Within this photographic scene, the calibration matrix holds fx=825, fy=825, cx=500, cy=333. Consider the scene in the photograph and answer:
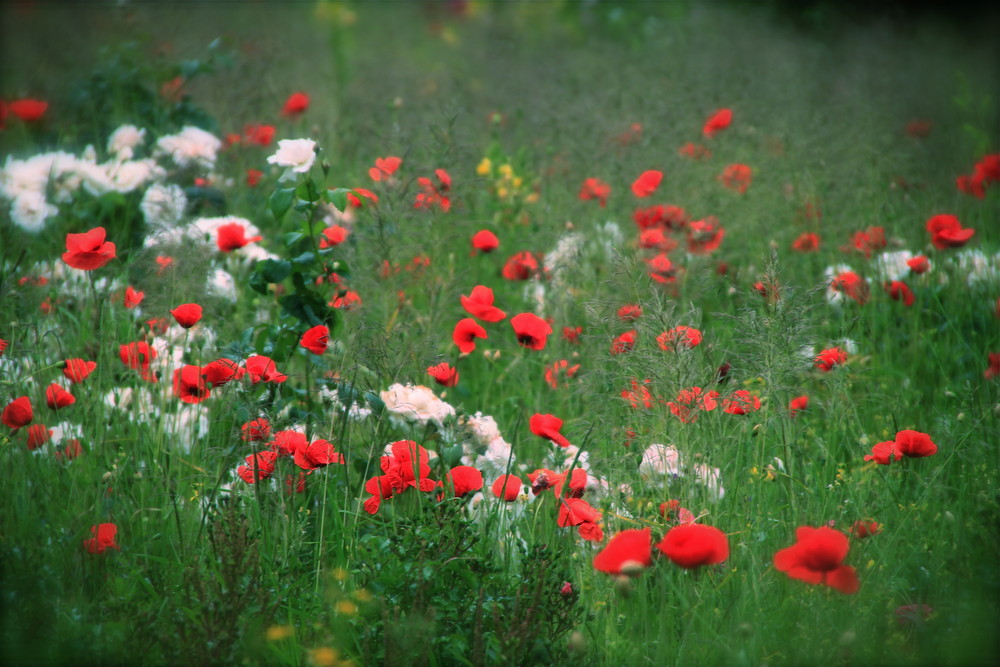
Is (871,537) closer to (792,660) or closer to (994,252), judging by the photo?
(792,660)

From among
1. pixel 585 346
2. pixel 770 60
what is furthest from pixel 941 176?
pixel 585 346

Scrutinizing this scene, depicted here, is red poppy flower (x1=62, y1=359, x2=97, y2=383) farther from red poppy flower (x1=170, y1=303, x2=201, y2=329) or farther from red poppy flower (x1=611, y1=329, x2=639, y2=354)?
red poppy flower (x1=611, y1=329, x2=639, y2=354)

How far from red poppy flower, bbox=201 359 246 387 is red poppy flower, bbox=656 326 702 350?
888 mm

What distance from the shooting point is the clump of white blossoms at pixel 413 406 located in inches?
68.3

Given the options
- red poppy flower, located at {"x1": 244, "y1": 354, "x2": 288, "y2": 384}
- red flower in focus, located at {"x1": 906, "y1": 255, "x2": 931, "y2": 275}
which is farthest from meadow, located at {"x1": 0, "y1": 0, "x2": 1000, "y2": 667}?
red flower in focus, located at {"x1": 906, "y1": 255, "x2": 931, "y2": 275}

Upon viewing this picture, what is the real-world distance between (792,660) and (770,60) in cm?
483

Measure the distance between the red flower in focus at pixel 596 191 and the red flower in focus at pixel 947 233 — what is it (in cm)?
127

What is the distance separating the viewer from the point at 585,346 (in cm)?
205

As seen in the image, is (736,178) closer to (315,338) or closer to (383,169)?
(383,169)

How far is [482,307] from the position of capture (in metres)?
1.98

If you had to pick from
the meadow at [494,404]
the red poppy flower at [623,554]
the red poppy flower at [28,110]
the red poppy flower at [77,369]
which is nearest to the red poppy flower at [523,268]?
the meadow at [494,404]

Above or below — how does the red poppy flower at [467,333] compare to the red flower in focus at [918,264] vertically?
below

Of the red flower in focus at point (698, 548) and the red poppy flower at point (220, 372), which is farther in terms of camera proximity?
the red poppy flower at point (220, 372)

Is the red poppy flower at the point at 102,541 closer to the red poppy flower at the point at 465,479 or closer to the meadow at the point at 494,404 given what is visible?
the meadow at the point at 494,404
